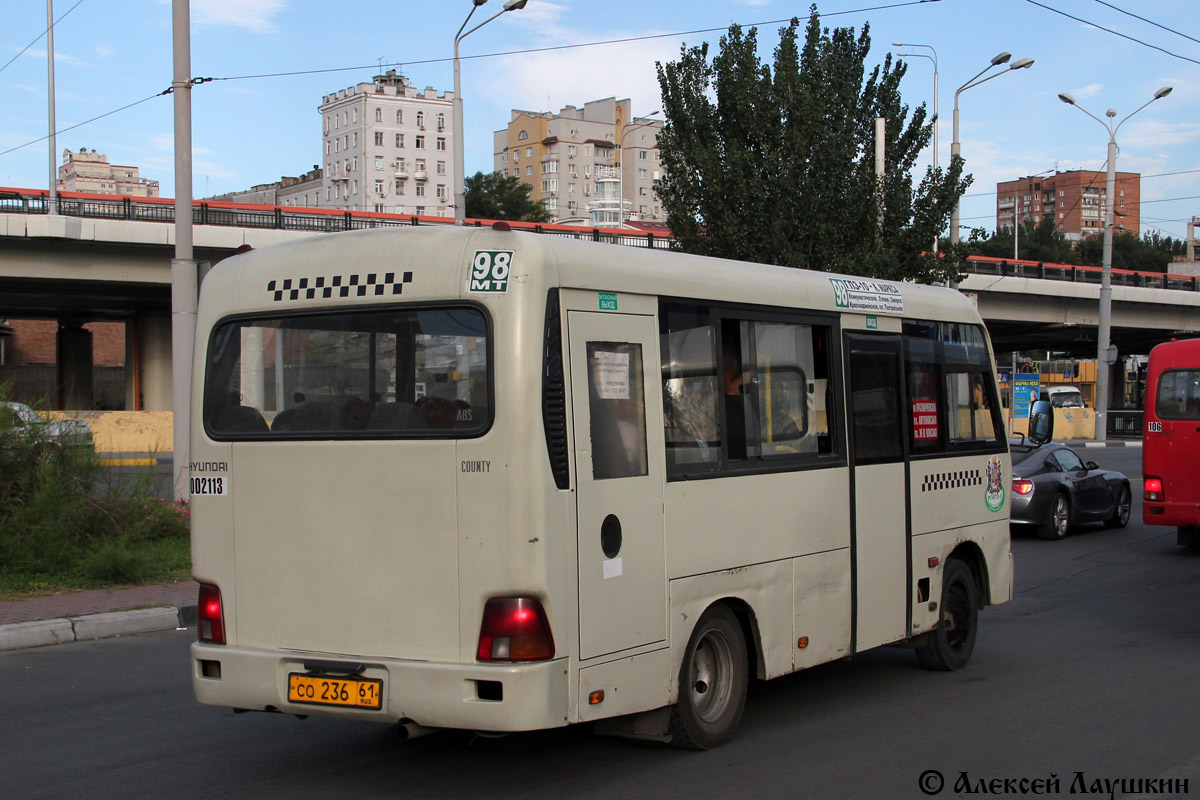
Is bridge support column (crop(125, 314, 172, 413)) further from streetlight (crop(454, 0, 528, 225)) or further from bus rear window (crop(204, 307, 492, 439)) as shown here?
bus rear window (crop(204, 307, 492, 439))

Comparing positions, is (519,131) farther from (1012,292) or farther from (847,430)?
(847,430)

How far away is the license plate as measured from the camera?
503cm

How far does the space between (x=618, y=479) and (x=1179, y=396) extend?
11001 millimetres

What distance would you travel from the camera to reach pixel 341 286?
538 centimetres

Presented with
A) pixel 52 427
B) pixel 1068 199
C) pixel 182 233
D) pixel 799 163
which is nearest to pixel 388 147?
pixel 1068 199

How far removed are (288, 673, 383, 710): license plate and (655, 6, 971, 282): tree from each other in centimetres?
1454

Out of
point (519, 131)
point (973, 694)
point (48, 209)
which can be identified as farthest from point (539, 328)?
point (519, 131)

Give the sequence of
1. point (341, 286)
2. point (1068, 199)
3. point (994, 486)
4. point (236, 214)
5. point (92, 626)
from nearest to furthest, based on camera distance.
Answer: point (341, 286) → point (994, 486) → point (92, 626) → point (236, 214) → point (1068, 199)

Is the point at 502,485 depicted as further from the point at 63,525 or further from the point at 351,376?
the point at 63,525

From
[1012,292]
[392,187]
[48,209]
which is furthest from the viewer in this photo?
[392,187]

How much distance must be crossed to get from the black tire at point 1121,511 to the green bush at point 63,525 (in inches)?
521

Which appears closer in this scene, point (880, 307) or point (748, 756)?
point (748, 756)

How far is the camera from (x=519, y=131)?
484ft

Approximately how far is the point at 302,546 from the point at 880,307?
4.13 meters
